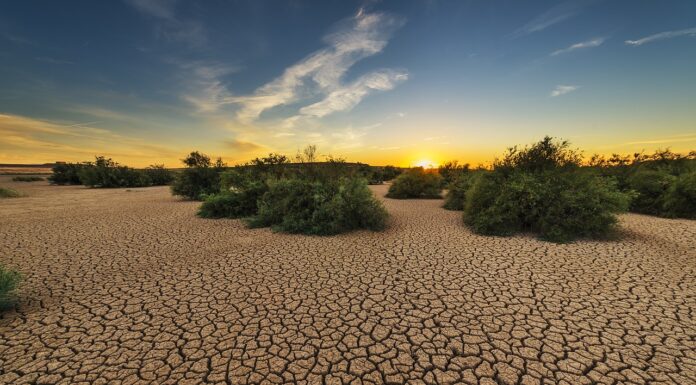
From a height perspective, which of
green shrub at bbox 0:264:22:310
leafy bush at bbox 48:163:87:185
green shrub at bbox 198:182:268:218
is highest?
leafy bush at bbox 48:163:87:185

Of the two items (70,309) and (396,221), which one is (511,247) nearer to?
→ (396,221)

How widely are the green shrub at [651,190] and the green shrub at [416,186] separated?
30.3 ft

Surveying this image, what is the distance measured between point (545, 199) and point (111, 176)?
34.2 m

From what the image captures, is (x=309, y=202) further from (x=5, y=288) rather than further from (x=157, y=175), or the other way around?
(x=157, y=175)

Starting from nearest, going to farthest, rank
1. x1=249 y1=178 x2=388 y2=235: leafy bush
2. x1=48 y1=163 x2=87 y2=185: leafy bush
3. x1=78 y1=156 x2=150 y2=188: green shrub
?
x1=249 y1=178 x2=388 y2=235: leafy bush
x1=78 y1=156 x2=150 y2=188: green shrub
x1=48 y1=163 x2=87 y2=185: leafy bush

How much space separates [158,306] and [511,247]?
7667 mm

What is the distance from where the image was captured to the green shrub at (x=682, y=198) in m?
9.64

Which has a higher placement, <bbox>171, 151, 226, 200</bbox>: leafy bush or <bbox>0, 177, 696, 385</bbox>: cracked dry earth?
<bbox>171, 151, 226, 200</bbox>: leafy bush

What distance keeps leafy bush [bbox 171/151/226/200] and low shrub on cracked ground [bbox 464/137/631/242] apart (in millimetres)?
14309

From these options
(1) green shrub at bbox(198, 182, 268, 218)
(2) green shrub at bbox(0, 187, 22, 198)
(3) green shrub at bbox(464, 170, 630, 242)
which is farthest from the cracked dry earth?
(2) green shrub at bbox(0, 187, 22, 198)

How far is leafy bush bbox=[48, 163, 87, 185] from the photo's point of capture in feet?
93.5

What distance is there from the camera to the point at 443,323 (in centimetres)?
355

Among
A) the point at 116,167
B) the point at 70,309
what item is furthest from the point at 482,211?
the point at 116,167

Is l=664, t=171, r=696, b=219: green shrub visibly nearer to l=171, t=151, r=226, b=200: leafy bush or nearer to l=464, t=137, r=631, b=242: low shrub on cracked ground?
l=464, t=137, r=631, b=242: low shrub on cracked ground
